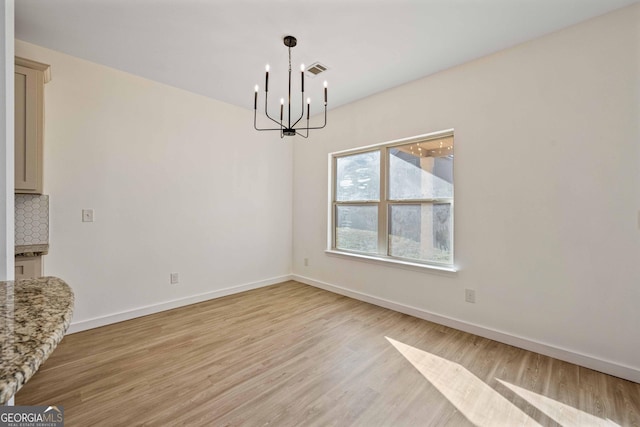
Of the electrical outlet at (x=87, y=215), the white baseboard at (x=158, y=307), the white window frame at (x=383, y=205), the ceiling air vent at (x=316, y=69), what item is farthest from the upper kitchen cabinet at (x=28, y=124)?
the white window frame at (x=383, y=205)

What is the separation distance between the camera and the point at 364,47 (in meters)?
2.50

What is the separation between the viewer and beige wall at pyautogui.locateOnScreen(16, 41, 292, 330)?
2633mm

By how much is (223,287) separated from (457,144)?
3.42 m

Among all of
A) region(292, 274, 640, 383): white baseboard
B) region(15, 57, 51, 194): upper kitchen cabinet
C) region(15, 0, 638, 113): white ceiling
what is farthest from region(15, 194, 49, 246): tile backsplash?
region(292, 274, 640, 383): white baseboard

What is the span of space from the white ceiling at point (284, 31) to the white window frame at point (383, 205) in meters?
0.78

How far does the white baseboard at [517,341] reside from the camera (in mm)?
2012

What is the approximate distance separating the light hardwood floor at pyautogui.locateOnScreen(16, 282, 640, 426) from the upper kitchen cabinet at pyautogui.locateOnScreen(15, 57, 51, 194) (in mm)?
1454

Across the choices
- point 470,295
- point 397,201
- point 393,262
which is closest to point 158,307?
point 393,262

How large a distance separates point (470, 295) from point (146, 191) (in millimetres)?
3689

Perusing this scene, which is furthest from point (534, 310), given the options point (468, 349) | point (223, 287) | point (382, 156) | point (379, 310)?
point (223, 287)

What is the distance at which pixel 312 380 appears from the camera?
6.47 ft

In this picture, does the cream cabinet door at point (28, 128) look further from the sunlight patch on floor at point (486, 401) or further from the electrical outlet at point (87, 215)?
the sunlight patch on floor at point (486, 401)

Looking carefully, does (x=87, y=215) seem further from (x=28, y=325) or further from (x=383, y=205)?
(x=383, y=205)

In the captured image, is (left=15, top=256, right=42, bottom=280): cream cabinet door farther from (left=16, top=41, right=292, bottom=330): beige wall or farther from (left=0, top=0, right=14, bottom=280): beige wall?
(left=0, top=0, right=14, bottom=280): beige wall
